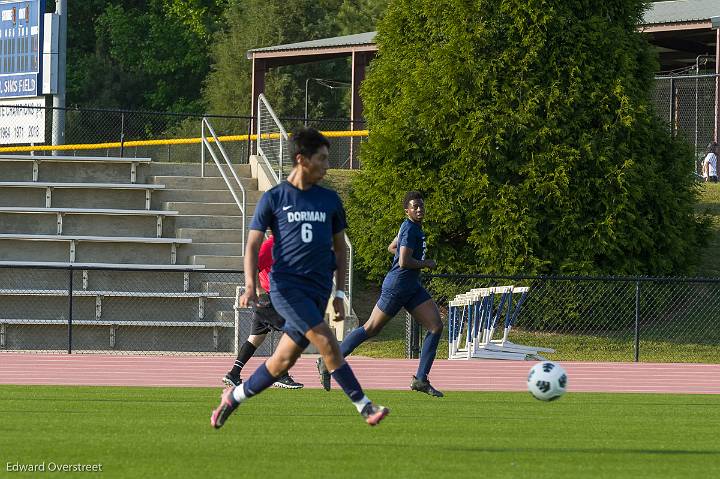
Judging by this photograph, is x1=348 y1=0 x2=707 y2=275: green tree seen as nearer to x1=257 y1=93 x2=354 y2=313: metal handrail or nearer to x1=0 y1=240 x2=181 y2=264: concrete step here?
x1=257 y1=93 x2=354 y2=313: metal handrail

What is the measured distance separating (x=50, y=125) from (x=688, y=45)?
1749cm

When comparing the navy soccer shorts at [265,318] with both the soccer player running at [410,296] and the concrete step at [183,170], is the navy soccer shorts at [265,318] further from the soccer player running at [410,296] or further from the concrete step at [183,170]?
the concrete step at [183,170]

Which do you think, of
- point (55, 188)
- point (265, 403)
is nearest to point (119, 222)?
point (55, 188)

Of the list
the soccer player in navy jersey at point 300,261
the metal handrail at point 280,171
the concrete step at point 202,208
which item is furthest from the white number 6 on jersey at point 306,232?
the concrete step at point 202,208

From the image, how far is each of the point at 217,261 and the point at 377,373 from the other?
6.48 metres

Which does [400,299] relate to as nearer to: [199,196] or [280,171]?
[280,171]

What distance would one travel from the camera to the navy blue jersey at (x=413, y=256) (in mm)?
13320

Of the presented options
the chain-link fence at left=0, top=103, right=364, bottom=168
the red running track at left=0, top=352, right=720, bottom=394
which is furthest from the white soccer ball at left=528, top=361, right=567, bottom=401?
the chain-link fence at left=0, top=103, right=364, bottom=168

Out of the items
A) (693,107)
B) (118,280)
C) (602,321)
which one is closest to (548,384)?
(602,321)

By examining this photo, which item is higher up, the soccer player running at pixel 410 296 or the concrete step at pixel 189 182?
the concrete step at pixel 189 182

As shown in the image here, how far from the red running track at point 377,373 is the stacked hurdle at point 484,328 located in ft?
1.07

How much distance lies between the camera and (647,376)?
1764cm

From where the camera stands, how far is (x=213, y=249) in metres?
23.6

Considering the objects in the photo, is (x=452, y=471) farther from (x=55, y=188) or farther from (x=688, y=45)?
(x=688, y=45)
